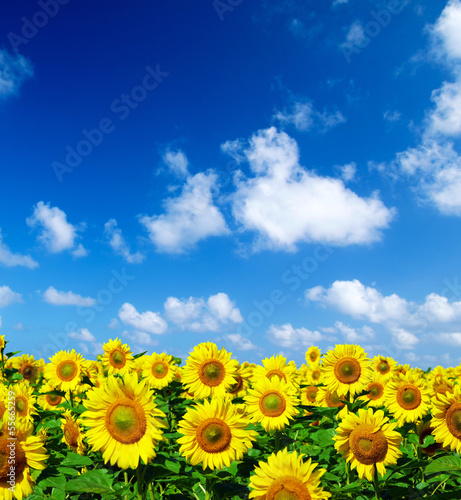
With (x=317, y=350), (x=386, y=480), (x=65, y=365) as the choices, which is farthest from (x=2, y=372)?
(x=317, y=350)

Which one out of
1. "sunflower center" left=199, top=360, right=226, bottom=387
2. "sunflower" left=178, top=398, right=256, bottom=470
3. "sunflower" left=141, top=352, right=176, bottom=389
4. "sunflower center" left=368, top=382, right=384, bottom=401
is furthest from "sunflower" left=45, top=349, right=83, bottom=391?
"sunflower center" left=368, top=382, right=384, bottom=401

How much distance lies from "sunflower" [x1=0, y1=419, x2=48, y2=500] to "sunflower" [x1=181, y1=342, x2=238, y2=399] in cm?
411

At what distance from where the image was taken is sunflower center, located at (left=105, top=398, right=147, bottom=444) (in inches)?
184

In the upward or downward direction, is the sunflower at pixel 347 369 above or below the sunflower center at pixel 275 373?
above

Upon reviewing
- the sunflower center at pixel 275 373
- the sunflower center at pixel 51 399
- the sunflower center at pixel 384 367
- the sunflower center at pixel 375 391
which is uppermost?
the sunflower center at pixel 384 367

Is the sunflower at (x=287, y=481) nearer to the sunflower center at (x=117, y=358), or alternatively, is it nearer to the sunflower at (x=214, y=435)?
the sunflower at (x=214, y=435)

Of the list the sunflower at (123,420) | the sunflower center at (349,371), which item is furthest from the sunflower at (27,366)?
the sunflower at (123,420)

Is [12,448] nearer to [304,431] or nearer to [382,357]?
[304,431]

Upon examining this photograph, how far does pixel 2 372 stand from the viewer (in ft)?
30.1

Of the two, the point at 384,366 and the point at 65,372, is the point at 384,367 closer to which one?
the point at 384,366

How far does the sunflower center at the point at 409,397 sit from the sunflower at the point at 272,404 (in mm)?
3077

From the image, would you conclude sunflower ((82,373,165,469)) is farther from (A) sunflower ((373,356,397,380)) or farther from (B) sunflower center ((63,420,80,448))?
(A) sunflower ((373,356,397,380))

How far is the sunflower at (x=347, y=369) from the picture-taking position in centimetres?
948

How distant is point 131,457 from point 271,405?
134 inches
